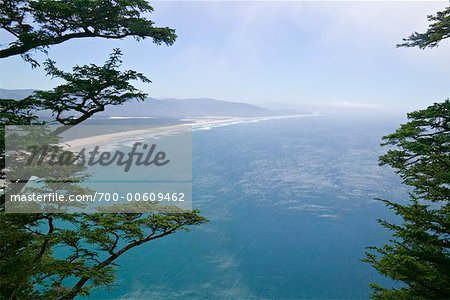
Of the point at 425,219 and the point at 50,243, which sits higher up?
the point at 425,219

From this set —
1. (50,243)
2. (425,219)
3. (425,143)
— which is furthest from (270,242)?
(425,219)

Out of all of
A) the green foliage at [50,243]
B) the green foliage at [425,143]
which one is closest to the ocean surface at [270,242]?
the green foliage at [50,243]

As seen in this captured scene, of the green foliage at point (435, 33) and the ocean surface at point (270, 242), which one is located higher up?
the green foliage at point (435, 33)

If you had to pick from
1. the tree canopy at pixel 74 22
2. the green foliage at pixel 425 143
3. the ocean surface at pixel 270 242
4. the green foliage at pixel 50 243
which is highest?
the tree canopy at pixel 74 22

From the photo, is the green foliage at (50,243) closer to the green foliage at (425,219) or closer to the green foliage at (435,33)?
the green foliage at (425,219)

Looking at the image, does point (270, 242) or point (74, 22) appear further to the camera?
point (270, 242)

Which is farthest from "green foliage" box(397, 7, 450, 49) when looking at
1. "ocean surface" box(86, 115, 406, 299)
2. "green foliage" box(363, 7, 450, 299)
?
"ocean surface" box(86, 115, 406, 299)

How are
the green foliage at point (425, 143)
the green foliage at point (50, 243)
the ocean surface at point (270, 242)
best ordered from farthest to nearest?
1. the ocean surface at point (270, 242)
2. the green foliage at point (425, 143)
3. the green foliage at point (50, 243)

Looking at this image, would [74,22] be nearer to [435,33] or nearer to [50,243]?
[50,243]
